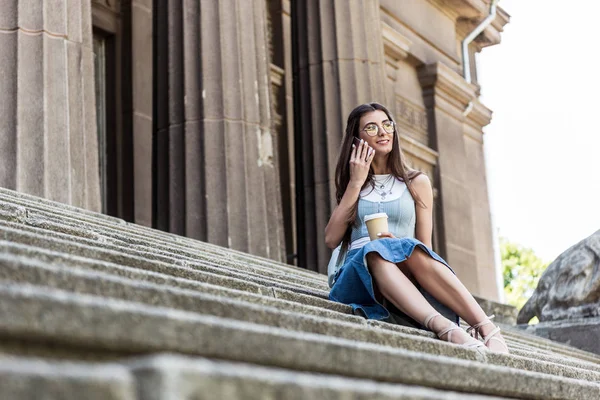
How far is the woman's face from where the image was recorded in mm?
5609

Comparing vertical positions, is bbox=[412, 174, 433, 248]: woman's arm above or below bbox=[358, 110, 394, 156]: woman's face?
below

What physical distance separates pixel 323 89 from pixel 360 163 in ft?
27.4

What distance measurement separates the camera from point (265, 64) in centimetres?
1195

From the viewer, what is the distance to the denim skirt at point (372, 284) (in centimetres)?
483

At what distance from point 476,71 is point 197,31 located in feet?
38.0

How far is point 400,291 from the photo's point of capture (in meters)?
4.74

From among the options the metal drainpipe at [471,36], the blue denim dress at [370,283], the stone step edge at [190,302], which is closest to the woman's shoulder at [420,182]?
the blue denim dress at [370,283]

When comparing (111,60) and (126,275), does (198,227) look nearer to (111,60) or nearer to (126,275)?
(111,60)

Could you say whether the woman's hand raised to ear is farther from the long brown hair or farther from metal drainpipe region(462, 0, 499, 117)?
metal drainpipe region(462, 0, 499, 117)

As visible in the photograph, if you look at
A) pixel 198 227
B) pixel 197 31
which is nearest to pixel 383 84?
pixel 197 31

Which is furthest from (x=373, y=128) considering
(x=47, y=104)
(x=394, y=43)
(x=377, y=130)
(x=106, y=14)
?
(x=394, y=43)

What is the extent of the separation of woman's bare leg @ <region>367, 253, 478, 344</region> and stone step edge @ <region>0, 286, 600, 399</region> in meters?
1.51

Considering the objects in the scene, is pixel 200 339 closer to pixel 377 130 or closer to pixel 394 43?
pixel 377 130

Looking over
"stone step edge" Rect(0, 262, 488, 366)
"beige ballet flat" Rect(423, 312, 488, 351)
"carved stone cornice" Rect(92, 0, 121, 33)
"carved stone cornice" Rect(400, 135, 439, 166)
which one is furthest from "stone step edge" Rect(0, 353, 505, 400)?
"carved stone cornice" Rect(400, 135, 439, 166)
